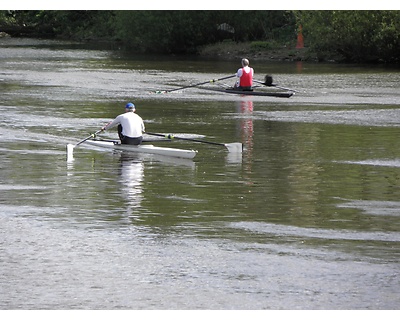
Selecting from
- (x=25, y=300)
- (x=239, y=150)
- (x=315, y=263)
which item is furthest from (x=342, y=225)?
(x=239, y=150)

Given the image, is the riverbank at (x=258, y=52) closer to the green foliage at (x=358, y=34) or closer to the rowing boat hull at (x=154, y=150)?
the green foliage at (x=358, y=34)

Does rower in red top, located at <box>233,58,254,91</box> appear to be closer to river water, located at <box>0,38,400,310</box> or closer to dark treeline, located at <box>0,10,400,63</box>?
river water, located at <box>0,38,400,310</box>

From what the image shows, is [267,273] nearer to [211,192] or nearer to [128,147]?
[211,192]

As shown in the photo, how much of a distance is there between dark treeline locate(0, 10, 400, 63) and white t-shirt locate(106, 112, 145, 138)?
44361 millimetres

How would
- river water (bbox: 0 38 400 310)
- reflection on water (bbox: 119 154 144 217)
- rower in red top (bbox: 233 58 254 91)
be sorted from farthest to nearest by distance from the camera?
rower in red top (bbox: 233 58 254 91)
reflection on water (bbox: 119 154 144 217)
river water (bbox: 0 38 400 310)

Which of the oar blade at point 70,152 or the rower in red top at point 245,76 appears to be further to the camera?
the rower in red top at point 245,76

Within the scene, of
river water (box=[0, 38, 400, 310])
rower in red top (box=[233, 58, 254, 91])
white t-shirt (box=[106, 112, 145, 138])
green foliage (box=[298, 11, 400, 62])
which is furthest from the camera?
green foliage (box=[298, 11, 400, 62])

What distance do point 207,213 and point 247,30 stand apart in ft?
224

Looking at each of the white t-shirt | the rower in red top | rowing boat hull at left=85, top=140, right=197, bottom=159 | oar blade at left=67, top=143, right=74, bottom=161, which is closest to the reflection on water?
rowing boat hull at left=85, top=140, right=197, bottom=159

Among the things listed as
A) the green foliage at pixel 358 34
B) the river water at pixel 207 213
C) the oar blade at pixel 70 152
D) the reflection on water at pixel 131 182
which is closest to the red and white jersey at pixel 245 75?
the river water at pixel 207 213

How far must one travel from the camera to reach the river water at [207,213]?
12.2m

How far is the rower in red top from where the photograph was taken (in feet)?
124

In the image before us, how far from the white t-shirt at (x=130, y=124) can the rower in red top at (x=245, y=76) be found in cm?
1355
